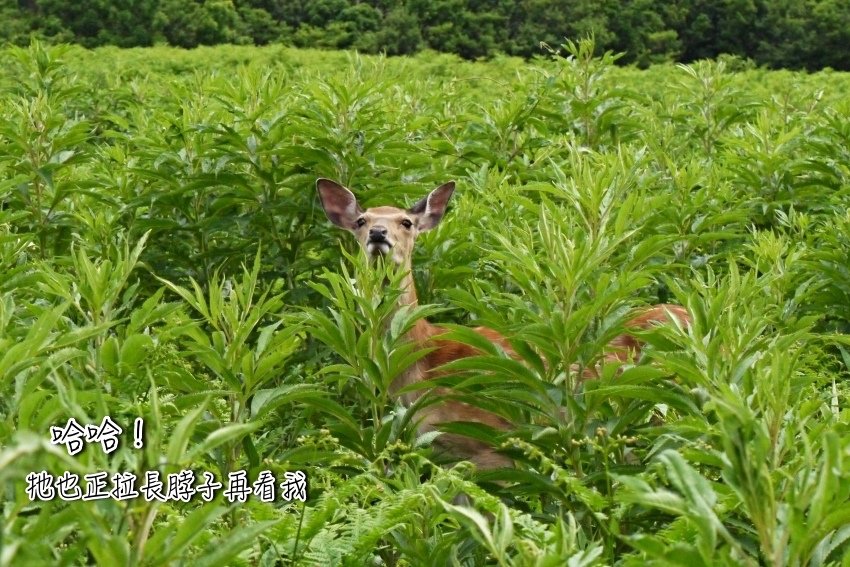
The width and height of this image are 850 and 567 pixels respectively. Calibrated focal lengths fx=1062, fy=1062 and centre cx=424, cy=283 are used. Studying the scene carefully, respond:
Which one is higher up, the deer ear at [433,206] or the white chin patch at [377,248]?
the deer ear at [433,206]

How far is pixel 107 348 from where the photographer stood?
140 inches

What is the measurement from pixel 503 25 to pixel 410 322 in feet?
129

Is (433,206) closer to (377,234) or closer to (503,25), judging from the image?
(377,234)

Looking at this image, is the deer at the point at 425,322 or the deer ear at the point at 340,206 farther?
the deer ear at the point at 340,206

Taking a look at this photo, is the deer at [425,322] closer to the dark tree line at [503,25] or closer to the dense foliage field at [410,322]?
the dense foliage field at [410,322]

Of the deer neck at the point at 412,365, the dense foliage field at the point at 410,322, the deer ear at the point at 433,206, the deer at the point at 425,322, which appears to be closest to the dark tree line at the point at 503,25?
the dense foliage field at the point at 410,322

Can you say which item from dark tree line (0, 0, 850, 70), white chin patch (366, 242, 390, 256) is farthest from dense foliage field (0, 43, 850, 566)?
dark tree line (0, 0, 850, 70)

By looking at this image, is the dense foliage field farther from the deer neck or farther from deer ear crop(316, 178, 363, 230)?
deer ear crop(316, 178, 363, 230)

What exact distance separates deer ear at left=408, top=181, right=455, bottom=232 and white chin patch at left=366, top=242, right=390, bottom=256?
0.58 m

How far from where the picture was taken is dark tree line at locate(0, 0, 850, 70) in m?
37.2

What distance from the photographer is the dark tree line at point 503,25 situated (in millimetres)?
37156

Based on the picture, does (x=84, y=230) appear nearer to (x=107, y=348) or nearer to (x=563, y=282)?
(x=107, y=348)

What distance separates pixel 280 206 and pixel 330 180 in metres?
0.47

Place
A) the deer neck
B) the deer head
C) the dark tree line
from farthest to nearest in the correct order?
the dark tree line < the deer head < the deer neck
